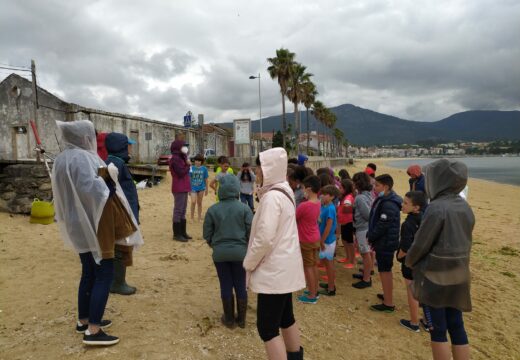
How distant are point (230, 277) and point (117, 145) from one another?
6.95 feet

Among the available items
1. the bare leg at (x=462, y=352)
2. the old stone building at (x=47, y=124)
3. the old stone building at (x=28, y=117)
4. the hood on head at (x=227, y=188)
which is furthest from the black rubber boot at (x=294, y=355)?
the old stone building at (x=28, y=117)

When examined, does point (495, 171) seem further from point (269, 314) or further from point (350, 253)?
point (269, 314)

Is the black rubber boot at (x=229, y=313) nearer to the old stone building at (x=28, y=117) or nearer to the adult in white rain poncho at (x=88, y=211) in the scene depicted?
the adult in white rain poncho at (x=88, y=211)

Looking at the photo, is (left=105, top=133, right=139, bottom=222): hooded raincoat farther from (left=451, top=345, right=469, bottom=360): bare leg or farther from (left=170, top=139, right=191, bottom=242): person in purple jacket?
(left=451, top=345, right=469, bottom=360): bare leg

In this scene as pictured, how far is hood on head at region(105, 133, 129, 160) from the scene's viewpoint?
4.00m

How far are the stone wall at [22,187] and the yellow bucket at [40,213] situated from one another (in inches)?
28.1

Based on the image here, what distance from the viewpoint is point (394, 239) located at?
396cm

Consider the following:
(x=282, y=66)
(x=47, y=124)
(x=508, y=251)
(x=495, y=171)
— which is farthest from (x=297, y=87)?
(x=495, y=171)

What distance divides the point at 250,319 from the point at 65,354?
179cm

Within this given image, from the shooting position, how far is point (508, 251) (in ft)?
24.1

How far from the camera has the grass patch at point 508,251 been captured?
7167mm

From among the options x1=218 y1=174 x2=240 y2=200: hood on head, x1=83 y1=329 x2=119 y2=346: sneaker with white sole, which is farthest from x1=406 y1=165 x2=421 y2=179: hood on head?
x1=83 y1=329 x2=119 y2=346: sneaker with white sole

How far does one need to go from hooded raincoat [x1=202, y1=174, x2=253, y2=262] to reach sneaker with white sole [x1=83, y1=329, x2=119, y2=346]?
1176 millimetres

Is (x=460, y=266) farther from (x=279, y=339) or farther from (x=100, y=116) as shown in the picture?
(x=100, y=116)
